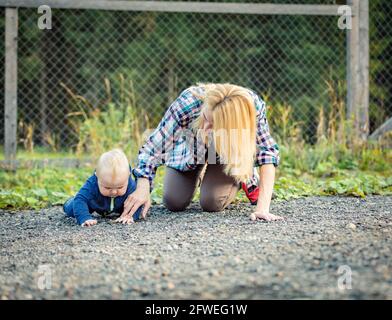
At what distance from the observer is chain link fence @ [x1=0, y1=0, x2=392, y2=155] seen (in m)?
11.8

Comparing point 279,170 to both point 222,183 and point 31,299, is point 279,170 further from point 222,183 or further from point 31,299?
point 31,299

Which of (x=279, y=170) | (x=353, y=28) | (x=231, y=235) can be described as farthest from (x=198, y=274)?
(x=353, y=28)

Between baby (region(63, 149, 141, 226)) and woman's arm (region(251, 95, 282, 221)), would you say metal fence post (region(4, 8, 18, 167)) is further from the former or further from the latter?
woman's arm (region(251, 95, 282, 221))

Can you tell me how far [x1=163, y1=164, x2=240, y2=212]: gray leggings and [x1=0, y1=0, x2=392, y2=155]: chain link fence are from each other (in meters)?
7.56

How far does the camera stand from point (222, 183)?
4.01 metres

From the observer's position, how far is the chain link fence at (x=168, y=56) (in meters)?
11.8

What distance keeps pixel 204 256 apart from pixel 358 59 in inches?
183

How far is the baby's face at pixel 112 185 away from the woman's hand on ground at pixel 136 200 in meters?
0.07

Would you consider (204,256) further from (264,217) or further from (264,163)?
(264,163)

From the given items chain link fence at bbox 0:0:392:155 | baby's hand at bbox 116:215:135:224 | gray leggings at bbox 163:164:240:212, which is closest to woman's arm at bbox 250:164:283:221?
gray leggings at bbox 163:164:240:212

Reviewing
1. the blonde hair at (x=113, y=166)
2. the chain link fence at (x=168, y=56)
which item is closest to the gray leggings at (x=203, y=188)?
the blonde hair at (x=113, y=166)

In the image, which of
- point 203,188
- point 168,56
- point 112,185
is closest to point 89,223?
point 112,185

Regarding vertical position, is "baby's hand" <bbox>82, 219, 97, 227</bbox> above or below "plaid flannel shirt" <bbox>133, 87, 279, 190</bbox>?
below

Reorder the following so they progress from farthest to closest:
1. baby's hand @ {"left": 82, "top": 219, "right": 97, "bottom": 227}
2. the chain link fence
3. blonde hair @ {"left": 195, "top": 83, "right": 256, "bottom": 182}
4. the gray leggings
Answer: the chain link fence → the gray leggings → baby's hand @ {"left": 82, "top": 219, "right": 97, "bottom": 227} → blonde hair @ {"left": 195, "top": 83, "right": 256, "bottom": 182}
